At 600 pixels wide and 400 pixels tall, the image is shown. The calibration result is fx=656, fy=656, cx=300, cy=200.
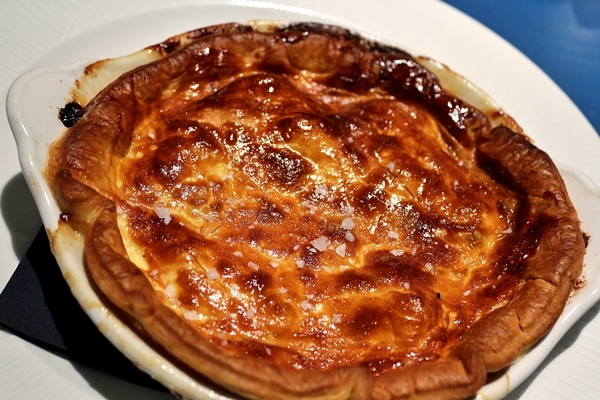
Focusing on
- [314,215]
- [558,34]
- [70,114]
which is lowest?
[314,215]

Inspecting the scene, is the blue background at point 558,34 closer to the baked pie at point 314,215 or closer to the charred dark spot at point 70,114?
the baked pie at point 314,215

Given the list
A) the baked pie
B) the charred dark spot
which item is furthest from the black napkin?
the charred dark spot

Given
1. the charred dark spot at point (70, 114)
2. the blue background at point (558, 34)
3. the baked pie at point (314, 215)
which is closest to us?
the baked pie at point (314, 215)

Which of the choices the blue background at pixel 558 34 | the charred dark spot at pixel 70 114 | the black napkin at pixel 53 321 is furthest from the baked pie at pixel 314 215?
the blue background at pixel 558 34

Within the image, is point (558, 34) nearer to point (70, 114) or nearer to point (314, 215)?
point (314, 215)

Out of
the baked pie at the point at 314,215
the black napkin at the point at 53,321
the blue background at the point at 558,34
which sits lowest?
the black napkin at the point at 53,321

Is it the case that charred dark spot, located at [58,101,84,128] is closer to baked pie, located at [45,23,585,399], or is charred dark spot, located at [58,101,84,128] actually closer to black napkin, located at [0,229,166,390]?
baked pie, located at [45,23,585,399]

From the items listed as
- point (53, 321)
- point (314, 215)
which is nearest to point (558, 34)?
point (314, 215)
